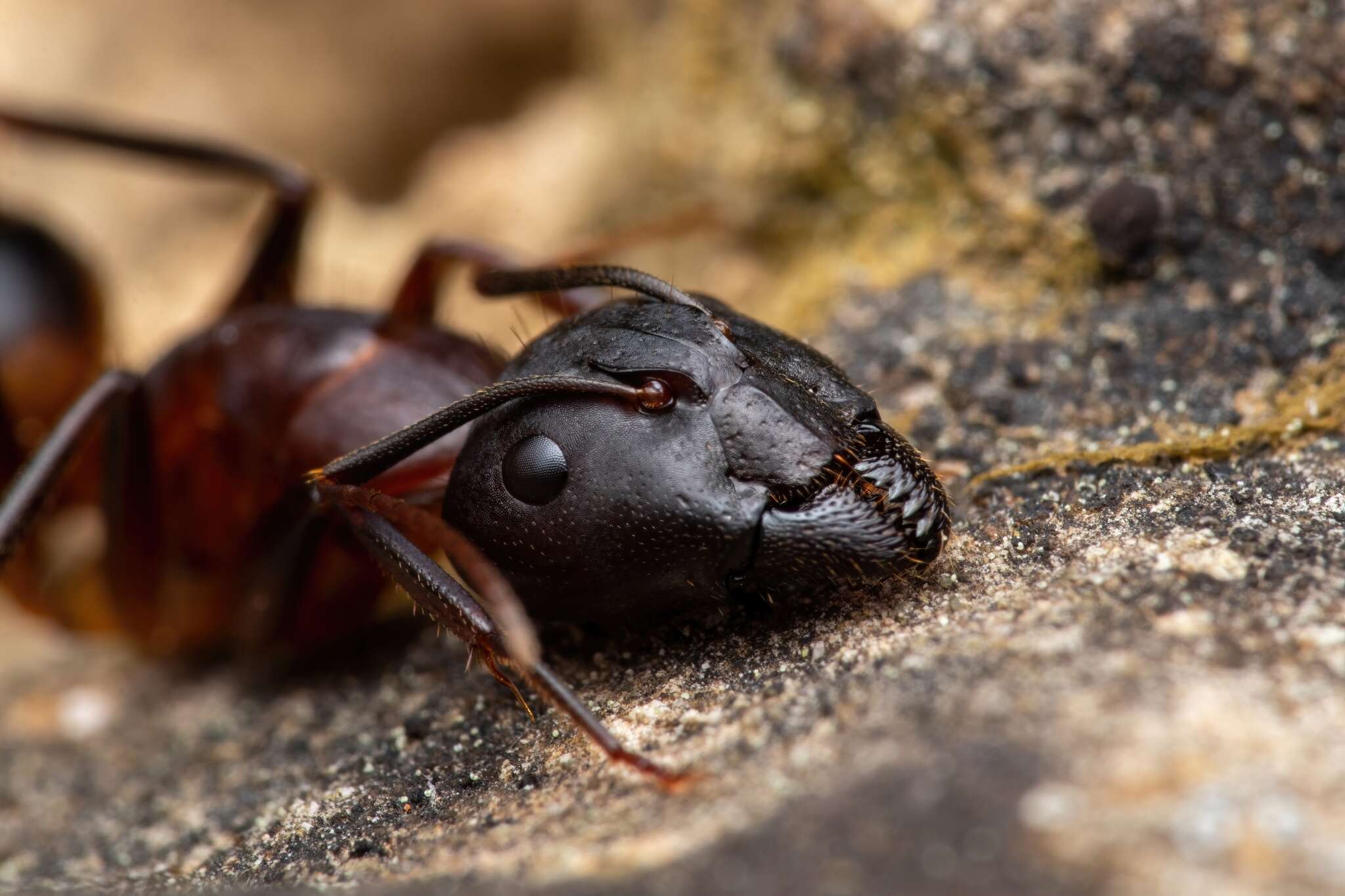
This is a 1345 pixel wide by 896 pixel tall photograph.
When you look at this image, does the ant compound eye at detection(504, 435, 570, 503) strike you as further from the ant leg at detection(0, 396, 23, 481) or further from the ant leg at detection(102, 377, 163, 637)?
the ant leg at detection(0, 396, 23, 481)

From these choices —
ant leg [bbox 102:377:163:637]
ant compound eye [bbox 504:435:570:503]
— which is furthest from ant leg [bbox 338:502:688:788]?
ant leg [bbox 102:377:163:637]

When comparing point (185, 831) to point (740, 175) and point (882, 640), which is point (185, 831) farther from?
point (740, 175)

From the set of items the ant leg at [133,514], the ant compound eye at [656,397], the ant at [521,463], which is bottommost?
the ant leg at [133,514]

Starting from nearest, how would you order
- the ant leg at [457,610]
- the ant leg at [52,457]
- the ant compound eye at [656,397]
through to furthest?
1. the ant leg at [457,610]
2. the ant compound eye at [656,397]
3. the ant leg at [52,457]

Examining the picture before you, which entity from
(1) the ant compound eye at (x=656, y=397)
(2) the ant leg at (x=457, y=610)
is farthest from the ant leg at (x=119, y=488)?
(1) the ant compound eye at (x=656, y=397)

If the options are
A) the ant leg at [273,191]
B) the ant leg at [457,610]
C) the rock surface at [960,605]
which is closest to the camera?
the rock surface at [960,605]

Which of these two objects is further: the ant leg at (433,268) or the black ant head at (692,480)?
the ant leg at (433,268)

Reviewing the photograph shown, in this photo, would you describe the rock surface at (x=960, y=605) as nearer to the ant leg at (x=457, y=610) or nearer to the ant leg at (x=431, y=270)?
the ant leg at (x=457, y=610)
